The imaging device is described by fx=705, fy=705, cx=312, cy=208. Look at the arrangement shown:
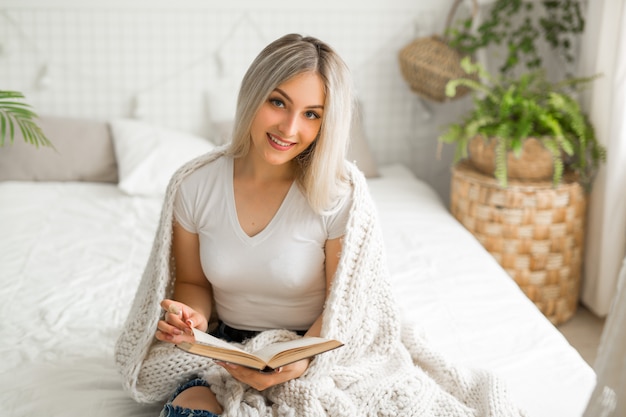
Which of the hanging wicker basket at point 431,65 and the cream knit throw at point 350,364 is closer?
the cream knit throw at point 350,364

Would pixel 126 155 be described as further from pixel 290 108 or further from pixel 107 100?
pixel 290 108

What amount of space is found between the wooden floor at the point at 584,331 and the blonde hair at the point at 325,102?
4.96ft

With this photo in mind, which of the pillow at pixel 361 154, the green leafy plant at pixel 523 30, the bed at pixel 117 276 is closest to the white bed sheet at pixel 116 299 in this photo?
the bed at pixel 117 276

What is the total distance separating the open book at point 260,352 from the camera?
1.13 m

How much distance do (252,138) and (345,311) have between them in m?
0.39

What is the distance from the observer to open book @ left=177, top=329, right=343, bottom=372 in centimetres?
113

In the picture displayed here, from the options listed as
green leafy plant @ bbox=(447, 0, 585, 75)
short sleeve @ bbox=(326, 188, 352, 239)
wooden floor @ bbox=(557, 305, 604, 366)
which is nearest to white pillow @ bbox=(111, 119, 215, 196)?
green leafy plant @ bbox=(447, 0, 585, 75)

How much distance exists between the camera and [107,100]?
123 inches

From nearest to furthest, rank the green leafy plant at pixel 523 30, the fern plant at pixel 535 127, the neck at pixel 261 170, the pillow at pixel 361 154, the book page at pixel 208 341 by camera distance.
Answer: the book page at pixel 208 341, the neck at pixel 261 170, the fern plant at pixel 535 127, the green leafy plant at pixel 523 30, the pillow at pixel 361 154

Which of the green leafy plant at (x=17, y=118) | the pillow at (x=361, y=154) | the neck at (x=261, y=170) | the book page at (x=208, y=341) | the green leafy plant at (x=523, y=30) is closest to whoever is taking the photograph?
the book page at (x=208, y=341)

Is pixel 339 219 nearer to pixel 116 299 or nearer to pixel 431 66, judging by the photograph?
pixel 116 299

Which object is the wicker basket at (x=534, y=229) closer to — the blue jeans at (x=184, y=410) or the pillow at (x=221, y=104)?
the pillow at (x=221, y=104)

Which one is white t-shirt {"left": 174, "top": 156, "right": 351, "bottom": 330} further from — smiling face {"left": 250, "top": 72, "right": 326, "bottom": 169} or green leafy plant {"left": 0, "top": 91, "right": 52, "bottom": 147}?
green leafy plant {"left": 0, "top": 91, "right": 52, "bottom": 147}

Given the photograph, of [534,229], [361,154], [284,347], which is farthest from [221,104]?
[284,347]
